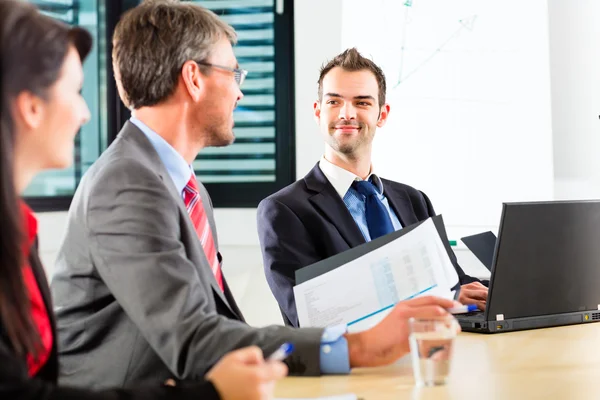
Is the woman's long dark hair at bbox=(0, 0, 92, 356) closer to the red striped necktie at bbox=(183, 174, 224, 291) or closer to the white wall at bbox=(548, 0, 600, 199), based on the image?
the red striped necktie at bbox=(183, 174, 224, 291)

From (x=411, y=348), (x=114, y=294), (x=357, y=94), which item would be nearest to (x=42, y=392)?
(x=114, y=294)

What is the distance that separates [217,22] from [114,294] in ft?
2.37

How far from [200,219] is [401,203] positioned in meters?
1.00

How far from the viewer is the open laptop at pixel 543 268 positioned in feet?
5.87

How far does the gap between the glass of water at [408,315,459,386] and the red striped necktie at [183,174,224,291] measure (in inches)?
24.2

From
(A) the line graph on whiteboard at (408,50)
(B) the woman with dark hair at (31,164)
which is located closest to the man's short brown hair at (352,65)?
(A) the line graph on whiteboard at (408,50)

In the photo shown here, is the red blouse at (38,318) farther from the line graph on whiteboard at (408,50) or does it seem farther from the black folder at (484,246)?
the line graph on whiteboard at (408,50)

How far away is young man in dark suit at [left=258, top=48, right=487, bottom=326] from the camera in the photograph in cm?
227

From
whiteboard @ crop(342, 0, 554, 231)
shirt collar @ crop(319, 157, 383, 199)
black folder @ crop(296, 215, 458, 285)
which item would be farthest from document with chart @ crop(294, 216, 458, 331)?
whiteboard @ crop(342, 0, 554, 231)

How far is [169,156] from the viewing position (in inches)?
65.5

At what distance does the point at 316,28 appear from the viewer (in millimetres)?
3619

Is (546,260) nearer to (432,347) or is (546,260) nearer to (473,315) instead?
(473,315)

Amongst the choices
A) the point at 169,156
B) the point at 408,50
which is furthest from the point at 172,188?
the point at 408,50

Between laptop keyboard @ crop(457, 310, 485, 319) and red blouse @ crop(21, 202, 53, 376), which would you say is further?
laptop keyboard @ crop(457, 310, 485, 319)
